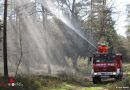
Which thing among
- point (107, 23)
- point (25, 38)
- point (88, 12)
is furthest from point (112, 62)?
point (107, 23)

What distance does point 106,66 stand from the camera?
26359 mm

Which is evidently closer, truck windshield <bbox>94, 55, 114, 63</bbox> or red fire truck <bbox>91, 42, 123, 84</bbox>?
red fire truck <bbox>91, 42, 123, 84</bbox>

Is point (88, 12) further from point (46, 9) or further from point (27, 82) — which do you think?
point (27, 82)

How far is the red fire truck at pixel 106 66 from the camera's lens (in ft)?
86.0

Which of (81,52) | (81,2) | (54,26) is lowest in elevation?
(81,52)

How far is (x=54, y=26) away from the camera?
41.1 metres

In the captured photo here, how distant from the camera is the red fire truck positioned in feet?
86.0

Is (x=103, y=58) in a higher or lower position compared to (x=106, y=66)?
higher

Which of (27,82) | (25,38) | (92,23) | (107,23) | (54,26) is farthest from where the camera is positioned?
(107,23)

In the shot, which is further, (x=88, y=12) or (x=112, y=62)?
(x=88, y=12)

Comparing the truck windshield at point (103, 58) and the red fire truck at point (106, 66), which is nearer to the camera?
the red fire truck at point (106, 66)

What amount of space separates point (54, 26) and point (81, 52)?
6.99 meters

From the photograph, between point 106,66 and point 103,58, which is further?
point 103,58

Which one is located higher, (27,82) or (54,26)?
Answer: (54,26)
